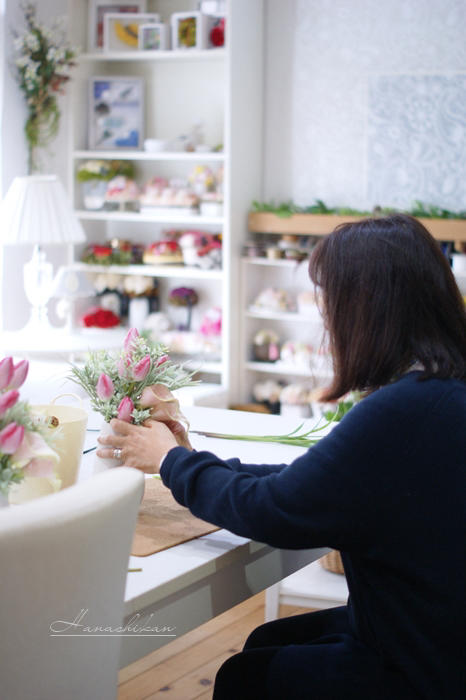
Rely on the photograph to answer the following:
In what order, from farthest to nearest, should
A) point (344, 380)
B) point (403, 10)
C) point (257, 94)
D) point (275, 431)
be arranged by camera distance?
point (257, 94) < point (403, 10) < point (275, 431) < point (344, 380)

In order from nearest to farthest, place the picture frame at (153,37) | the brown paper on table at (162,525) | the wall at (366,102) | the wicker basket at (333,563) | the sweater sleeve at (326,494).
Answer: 1. the sweater sleeve at (326,494)
2. the brown paper on table at (162,525)
3. the wicker basket at (333,563)
4. the wall at (366,102)
5. the picture frame at (153,37)

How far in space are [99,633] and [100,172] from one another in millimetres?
4055

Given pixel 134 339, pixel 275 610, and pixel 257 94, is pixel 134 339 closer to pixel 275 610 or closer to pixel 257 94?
pixel 275 610

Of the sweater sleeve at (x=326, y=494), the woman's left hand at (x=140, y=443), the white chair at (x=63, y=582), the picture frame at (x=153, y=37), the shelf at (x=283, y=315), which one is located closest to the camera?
the white chair at (x=63, y=582)

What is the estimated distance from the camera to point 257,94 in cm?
474

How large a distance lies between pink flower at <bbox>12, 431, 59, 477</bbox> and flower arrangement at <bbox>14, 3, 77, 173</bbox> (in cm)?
363

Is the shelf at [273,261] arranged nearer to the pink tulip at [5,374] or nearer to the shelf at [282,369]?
the shelf at [282,369]

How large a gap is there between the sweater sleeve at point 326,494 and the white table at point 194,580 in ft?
0.22

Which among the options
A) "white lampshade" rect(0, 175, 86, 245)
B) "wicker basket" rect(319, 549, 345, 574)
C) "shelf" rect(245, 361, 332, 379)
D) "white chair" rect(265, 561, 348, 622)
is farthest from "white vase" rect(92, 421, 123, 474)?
"shelf" rect(245, 361, 332, 379)

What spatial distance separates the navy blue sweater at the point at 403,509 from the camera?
4.05 feet

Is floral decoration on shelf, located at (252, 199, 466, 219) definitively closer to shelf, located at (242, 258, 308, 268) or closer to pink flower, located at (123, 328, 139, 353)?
shelf, located at (242, 258, 308, 268)

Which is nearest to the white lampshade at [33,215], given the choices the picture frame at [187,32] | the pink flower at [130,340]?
the picture frame at [187,32]

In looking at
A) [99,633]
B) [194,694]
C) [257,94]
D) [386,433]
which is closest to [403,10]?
[257,94]

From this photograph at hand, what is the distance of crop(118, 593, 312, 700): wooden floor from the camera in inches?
96.0
